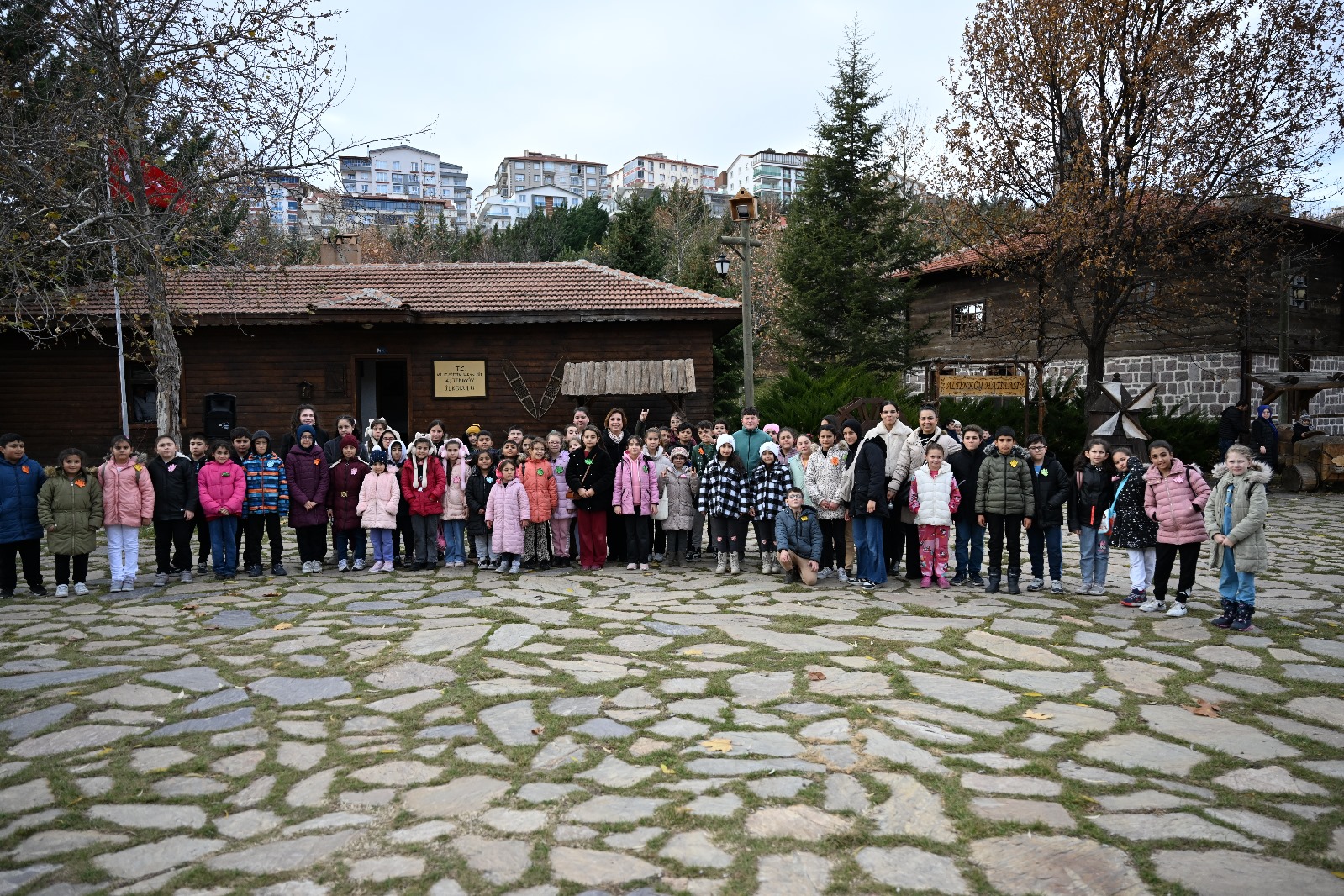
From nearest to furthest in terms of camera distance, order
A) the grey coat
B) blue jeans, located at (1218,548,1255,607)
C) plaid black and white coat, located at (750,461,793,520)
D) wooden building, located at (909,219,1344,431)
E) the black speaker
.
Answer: the grey coat
blue jeans, located at (1218,548,1255,607)
plaid black and white coat, located at (750,461,793,520)
the black speaker
wooden building, located at (909,219,1344,431)

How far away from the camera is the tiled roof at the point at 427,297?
17.8 metres

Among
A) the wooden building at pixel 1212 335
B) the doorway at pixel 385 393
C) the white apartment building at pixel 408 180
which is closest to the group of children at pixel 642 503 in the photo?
the doorway at pixel 385 393

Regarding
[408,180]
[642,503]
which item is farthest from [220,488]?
[408,180]

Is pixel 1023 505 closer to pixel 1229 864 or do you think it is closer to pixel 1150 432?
pixel 1229 864

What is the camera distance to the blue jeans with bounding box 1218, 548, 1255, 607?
22.1 feet

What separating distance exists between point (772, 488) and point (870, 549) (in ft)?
3.89

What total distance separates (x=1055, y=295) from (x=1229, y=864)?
63.3ft

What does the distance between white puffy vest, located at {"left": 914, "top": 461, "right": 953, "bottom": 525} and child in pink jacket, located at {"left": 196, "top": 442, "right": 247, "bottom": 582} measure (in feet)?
23.6

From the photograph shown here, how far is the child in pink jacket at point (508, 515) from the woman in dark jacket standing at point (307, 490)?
1.89 m

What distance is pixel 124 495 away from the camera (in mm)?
8680

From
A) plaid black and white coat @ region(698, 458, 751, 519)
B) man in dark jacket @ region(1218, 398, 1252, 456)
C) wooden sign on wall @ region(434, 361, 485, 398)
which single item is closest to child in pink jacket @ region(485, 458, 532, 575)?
plaid black and white coat @ region(698, 458, 751, 519)

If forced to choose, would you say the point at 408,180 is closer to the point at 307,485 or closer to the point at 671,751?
the point at 307,485

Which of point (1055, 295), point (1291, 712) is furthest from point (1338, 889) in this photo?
point (1055, 295)

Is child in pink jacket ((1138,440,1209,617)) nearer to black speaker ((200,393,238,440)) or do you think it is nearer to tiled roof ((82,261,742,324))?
tiled roof ((82,261,742,324))
